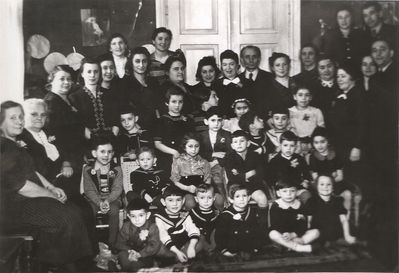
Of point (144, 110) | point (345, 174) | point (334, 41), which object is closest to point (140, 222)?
point (144, 110)

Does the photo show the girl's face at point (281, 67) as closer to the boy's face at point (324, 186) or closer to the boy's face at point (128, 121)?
the boy's face at point (324, 186)

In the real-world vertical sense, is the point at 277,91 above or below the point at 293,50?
below

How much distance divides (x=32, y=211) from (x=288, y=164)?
125cm

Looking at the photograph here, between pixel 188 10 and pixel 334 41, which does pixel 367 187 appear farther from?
pixel 188 10

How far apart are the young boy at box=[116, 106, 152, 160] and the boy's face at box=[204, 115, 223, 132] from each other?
29cm

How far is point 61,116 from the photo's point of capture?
8.12 feet

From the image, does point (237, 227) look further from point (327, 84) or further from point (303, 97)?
point (327, 84)

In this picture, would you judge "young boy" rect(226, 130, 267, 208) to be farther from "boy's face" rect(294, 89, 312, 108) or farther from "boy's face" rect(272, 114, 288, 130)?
"boy's face" rect(294, 89, 312, 108)

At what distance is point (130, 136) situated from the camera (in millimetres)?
2502

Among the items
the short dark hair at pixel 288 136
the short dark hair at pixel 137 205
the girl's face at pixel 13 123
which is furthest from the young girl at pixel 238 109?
the girl's face at pixel 13 123

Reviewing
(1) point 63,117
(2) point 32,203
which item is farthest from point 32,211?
(1) point 63,117

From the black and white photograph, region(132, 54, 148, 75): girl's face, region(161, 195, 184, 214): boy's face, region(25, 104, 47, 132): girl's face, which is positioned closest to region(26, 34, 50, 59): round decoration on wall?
the black and white photograph

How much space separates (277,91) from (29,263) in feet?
4.75

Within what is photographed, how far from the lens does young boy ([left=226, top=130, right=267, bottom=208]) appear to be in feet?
8.30
